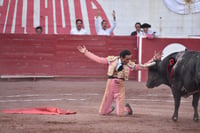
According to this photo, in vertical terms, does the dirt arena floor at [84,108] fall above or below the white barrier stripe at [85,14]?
below

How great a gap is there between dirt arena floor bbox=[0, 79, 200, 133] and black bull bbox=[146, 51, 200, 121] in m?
0.39

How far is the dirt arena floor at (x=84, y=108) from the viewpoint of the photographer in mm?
6777

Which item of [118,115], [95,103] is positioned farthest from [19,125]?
[95,103]

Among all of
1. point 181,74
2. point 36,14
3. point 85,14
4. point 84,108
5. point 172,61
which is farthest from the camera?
point 85,14

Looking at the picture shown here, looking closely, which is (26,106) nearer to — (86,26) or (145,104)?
(145,104)

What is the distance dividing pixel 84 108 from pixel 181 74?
6.91 feet

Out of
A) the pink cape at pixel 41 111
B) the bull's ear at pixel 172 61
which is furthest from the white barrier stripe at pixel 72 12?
the bull's ear at pixel 172 61

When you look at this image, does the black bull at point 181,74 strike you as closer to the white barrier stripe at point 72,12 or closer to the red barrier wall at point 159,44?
the red barrier wall at point 159,44

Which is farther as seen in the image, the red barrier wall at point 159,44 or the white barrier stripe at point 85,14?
the white barrier stripe at point 85,14

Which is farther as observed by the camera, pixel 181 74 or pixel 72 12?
pixel 72 12

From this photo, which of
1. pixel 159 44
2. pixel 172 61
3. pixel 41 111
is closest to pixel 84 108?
pixel 41 111

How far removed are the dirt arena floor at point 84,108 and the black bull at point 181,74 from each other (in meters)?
0.39

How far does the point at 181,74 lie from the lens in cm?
748

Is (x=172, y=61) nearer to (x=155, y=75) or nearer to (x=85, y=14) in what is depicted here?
(x=155, y=75)
